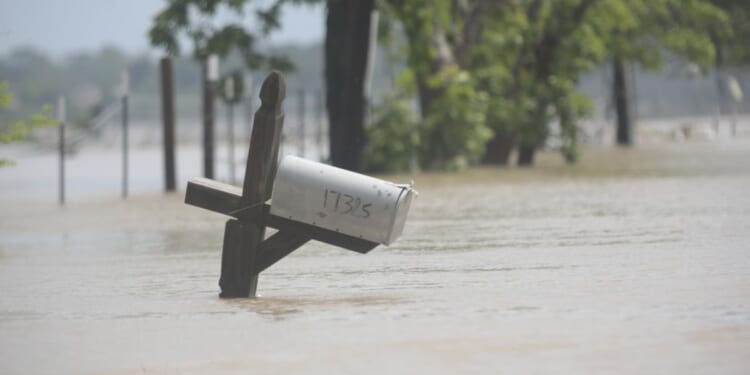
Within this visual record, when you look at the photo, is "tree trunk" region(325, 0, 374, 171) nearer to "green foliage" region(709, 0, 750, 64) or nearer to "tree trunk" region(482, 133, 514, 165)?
"tree trunk" region(482, 133, 514, 165)

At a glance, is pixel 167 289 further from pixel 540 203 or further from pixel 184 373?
pixel 540 203

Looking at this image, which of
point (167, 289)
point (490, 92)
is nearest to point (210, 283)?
point (167, 289)

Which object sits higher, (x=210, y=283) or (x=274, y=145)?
(x=274, y=145)

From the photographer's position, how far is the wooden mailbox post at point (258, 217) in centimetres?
1052

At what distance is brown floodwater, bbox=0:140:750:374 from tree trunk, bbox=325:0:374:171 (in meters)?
11.2

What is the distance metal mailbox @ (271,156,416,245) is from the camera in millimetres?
10203

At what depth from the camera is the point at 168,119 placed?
30922mm

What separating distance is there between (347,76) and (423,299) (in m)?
21.0

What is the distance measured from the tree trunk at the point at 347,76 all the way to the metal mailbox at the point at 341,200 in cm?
2061

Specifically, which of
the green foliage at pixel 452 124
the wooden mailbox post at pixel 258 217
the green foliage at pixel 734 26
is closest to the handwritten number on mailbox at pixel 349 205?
the wooden mailbox post at pixel 258 217

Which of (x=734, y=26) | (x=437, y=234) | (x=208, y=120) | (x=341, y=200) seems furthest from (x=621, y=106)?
(x=341, y=200)

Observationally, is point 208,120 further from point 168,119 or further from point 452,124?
point 452,124

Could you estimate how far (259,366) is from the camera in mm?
8250

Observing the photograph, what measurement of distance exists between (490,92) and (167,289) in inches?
1007
